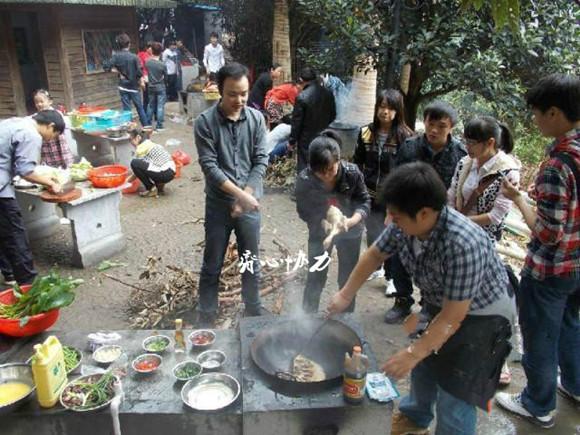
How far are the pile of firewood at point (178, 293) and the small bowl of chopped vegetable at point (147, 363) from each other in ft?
5.34

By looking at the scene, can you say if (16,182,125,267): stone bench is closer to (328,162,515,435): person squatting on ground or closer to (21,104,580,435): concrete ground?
(21,104,580,435): concrete ground

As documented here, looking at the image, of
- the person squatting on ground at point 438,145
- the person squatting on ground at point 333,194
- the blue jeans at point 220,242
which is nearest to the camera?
the person squatting on ground at point 333,194

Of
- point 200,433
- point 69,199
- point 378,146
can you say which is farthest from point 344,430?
point 69,199

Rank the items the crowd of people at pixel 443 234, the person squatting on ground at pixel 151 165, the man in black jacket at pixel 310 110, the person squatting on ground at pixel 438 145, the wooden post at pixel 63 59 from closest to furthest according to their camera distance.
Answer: the crowd of people at pixel 443 234, the person squatting on ground at pixel 438 145, the man in black jacket at pixel 310 110, the person squatting on ground at pixel 151 165, the wooden post at pixel 63 59

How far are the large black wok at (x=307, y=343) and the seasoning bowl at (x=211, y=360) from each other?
0.30 metres

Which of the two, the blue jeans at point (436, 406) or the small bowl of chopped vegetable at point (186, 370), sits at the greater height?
the small bowl of chopped vegetable at point (186, 370)

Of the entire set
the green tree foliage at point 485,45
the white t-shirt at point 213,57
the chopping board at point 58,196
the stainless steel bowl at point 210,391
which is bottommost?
the stainless steel bowl at point 210,391

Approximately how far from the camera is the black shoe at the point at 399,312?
208 inches

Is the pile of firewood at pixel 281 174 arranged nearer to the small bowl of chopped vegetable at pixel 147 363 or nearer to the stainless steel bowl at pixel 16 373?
the small bowl of chopped vegetable at pixel 147 363

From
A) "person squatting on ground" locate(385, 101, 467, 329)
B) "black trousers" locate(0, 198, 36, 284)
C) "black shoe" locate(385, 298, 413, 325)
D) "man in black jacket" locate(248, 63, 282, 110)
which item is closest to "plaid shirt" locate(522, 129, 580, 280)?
"person squatting on ground" locate(385, 101, 467, 329)

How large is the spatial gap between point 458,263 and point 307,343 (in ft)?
5.26

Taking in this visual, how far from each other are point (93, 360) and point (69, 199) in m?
3.12

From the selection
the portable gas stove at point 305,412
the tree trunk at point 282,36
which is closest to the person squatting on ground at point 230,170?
the portable gas stove at point 305,412

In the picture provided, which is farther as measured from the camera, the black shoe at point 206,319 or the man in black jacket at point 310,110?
the man in black jacket at point 310,110
